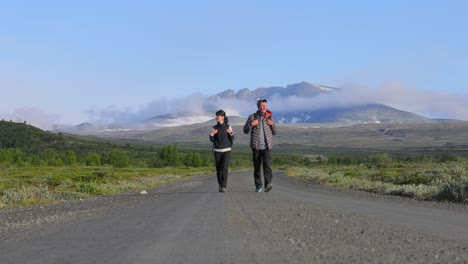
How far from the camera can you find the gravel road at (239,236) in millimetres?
5715

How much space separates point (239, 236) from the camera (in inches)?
272

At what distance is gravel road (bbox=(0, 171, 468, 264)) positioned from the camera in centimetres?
571

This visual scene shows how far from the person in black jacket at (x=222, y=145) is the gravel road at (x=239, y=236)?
5.49m

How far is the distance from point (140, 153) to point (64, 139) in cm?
2841

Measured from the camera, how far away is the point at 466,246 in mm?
6359

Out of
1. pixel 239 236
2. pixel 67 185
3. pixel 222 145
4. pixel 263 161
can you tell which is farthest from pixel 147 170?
pixel 239 236

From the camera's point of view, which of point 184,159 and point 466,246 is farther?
point 184,159

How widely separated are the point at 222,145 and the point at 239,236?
9.63m

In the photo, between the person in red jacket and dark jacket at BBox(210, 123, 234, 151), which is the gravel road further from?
dark jacket at BBox(210, 123, 234, 151)

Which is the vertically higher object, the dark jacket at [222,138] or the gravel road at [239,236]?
Answer: the dark jacket at [222,138]

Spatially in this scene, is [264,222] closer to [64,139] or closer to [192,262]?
[192,262]

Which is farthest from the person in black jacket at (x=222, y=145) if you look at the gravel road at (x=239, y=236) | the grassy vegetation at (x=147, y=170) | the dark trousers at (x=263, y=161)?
the grassy vegetation at (x=147, y=170)

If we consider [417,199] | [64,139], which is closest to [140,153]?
[64,139]

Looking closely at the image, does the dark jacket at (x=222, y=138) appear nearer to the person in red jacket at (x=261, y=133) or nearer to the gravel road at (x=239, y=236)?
the person in red jacket at (x=261, y=133)
